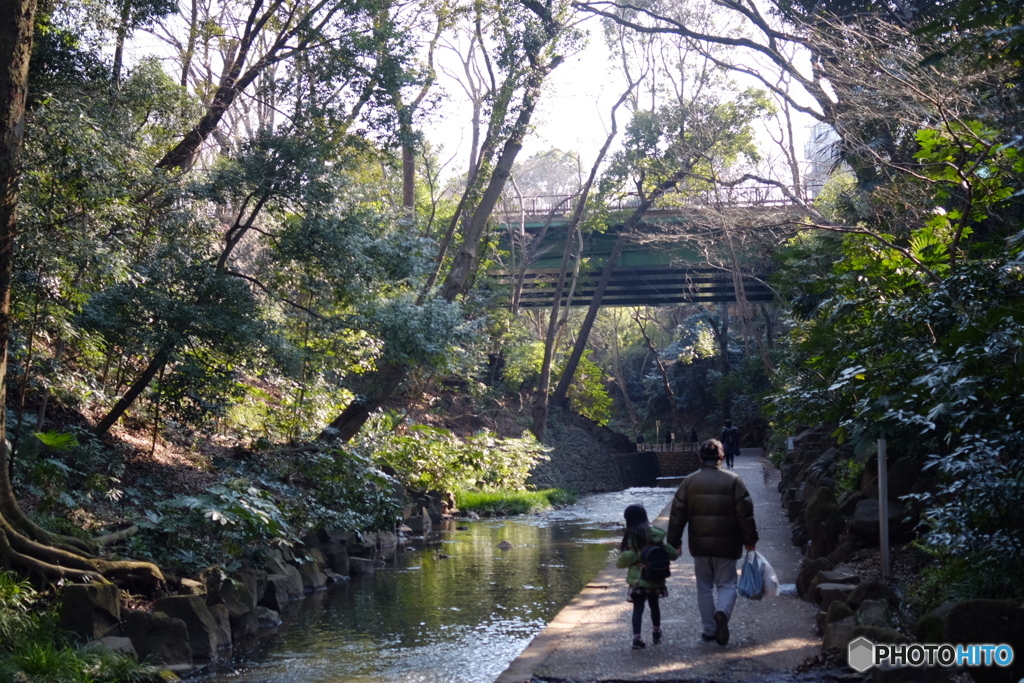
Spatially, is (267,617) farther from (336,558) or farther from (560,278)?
(560,278)

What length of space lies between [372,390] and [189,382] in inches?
204

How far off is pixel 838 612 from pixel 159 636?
5.94 meters

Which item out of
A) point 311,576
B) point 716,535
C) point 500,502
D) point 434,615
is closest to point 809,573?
point 716,535

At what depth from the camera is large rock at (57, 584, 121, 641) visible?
7.45m

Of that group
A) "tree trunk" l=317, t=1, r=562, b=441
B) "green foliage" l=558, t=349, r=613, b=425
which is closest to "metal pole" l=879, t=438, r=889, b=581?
"tree trunk" l=317, t=1, r=562, b=441

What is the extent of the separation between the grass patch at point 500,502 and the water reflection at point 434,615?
4443mm

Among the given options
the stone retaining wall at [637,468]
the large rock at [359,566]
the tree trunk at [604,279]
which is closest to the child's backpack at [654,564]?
the large rock at [359,566]

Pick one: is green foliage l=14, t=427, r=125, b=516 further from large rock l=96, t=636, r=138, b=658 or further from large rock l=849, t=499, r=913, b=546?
large rock l=849, t=499, r=913, b=546

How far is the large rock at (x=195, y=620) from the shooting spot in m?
8.09

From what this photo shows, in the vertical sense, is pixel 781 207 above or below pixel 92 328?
above

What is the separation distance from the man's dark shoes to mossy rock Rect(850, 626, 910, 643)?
40.3 inches

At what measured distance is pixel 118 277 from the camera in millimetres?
10000

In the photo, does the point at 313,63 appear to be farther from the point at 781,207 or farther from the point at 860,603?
the point at 860,603

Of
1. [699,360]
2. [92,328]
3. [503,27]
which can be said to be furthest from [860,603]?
[699,360]
